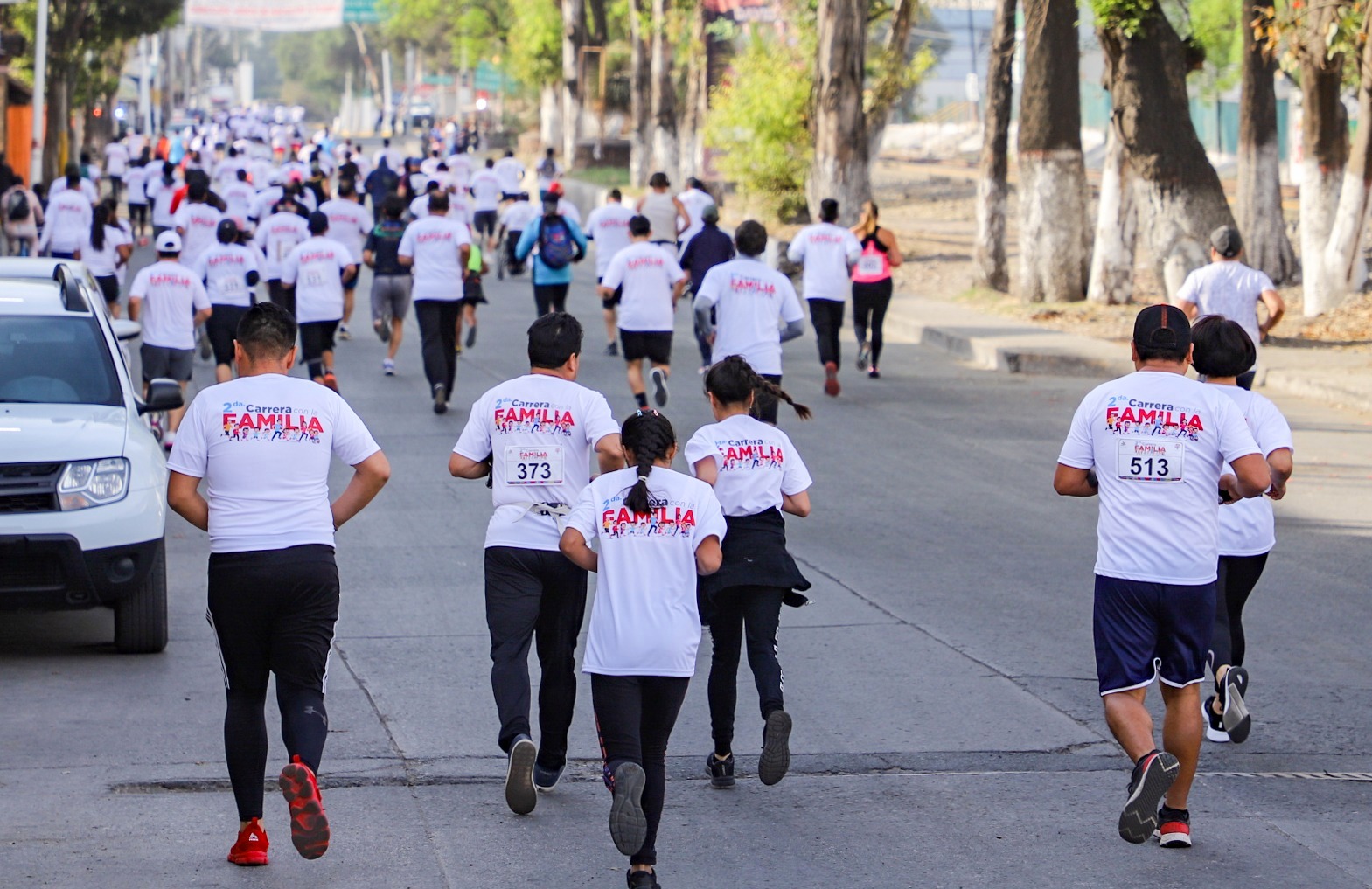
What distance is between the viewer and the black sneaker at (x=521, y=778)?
226 inches

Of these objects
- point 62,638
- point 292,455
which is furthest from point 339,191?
point 292,455

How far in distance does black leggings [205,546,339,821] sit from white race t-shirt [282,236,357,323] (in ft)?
33.3

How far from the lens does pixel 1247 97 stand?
78.6 ft

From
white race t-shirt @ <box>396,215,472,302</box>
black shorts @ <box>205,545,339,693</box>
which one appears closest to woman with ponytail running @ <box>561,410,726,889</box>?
black shorts @ <box>205,545,339,693</box>

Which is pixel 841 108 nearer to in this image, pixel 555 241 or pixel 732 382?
pixel 555 241

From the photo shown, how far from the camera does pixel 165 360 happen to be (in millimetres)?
13539

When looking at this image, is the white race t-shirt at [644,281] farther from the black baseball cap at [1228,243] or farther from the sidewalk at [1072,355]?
the sidewalk at [1072,355]

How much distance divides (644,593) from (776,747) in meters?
0.96

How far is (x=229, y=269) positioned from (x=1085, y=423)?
10.2 meters

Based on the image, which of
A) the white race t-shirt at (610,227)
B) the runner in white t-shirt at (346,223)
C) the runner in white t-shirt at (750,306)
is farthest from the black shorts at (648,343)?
the runner in white t-shirt at (346,223)

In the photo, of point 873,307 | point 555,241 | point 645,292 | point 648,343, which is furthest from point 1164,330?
point 555,241

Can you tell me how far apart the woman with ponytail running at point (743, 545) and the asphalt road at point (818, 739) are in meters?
0.40

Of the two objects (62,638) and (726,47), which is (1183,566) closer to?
(62,638)

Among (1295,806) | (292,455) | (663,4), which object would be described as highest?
(663,4)
